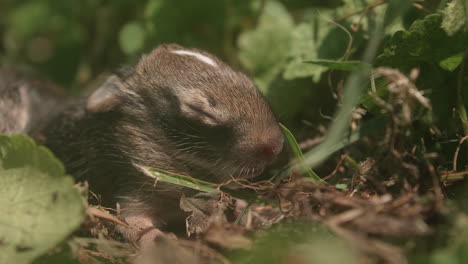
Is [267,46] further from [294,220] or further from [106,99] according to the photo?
[294,220]

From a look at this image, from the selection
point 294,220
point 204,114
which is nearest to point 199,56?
point 204,114

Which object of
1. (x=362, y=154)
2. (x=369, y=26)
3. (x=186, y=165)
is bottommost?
(x=186, y=165)

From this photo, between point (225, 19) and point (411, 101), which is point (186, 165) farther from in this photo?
point (225, 19)

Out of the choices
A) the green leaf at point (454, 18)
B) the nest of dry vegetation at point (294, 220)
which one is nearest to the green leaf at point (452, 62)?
the green leaf at point (454, 18)

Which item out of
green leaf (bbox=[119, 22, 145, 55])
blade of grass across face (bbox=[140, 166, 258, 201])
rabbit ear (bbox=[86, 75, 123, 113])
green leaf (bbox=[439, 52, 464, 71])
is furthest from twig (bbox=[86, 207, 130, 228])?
green leaf (bbox=[119, 22, 145, 55])

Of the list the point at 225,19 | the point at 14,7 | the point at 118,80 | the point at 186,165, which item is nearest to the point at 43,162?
the point at 186,165

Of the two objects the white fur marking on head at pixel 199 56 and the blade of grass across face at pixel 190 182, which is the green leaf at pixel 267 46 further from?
the blade of grass across face at pixel 190 182
